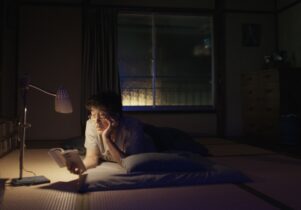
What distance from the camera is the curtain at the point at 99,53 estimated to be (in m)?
5.31

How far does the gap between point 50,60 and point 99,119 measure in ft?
10.4

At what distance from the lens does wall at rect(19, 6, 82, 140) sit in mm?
5230

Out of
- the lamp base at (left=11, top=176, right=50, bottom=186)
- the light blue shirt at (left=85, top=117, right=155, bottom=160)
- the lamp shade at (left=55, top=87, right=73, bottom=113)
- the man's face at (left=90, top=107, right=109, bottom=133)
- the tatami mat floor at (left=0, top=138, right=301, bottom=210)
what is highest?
the lamp shade at (left=55, top=87, right=73, bottom=113)

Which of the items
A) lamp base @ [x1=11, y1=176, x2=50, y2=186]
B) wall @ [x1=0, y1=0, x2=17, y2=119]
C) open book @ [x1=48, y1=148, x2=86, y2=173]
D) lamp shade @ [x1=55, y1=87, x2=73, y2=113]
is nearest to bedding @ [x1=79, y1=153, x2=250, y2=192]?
open book @ [x1=48, y1=148, x2=86, y2=173]

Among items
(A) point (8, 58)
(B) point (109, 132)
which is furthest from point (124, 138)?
(A) point (8, 58)

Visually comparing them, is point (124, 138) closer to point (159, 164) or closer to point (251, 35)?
point (159, 164)

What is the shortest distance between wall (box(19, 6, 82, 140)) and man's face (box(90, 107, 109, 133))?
295cm

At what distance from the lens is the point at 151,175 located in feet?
7.47

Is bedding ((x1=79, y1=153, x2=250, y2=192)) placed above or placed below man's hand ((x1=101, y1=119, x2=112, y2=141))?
below

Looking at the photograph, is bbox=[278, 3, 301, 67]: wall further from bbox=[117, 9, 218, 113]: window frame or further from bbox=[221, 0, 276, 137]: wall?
bbox=[117, 9, 218, 113]: window frame

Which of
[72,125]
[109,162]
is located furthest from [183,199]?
[72,125]

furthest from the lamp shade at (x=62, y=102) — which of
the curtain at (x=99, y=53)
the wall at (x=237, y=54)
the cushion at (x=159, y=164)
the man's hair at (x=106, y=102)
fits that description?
the wall at (x=237, y=54)

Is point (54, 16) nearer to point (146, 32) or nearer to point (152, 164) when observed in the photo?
point (146, 32)

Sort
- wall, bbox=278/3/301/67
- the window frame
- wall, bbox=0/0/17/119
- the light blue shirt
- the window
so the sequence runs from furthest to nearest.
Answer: the window
the window frame
wall, bbox=278/3/301/67
wall, bbox=0/0/17/119
the light blue shirt
